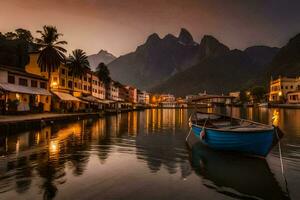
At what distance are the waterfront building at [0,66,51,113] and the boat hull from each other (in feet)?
101

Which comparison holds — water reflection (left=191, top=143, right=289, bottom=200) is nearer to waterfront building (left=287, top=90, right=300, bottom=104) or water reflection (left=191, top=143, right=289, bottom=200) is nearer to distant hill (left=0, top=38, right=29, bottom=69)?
distant hill (left=0, top=38, right=29, bottom=69)

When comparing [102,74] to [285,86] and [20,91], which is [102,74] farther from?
[285,86]

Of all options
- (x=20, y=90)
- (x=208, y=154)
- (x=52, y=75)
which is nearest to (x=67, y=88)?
(x=52, y=75)

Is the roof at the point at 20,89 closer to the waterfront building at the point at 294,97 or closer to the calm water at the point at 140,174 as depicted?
the calm water at the point at 140,174

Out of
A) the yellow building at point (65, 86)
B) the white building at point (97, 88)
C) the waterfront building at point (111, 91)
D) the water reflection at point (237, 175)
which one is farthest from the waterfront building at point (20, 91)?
the waterfront building at point (111, 91)

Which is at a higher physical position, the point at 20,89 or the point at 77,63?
the point at 77,63

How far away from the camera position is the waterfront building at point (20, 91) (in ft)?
121

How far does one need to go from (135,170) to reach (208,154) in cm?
649

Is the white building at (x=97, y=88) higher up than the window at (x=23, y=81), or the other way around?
the white building at (x=97, y=88)

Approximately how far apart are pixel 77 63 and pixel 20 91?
28.4 metres

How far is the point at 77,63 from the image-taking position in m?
65.2

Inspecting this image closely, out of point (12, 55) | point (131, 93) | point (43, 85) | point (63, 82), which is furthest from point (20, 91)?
point (131, 93)

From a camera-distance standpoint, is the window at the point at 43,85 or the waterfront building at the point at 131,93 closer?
the window at the point at 43,85

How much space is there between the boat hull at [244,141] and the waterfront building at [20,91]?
30.7m
